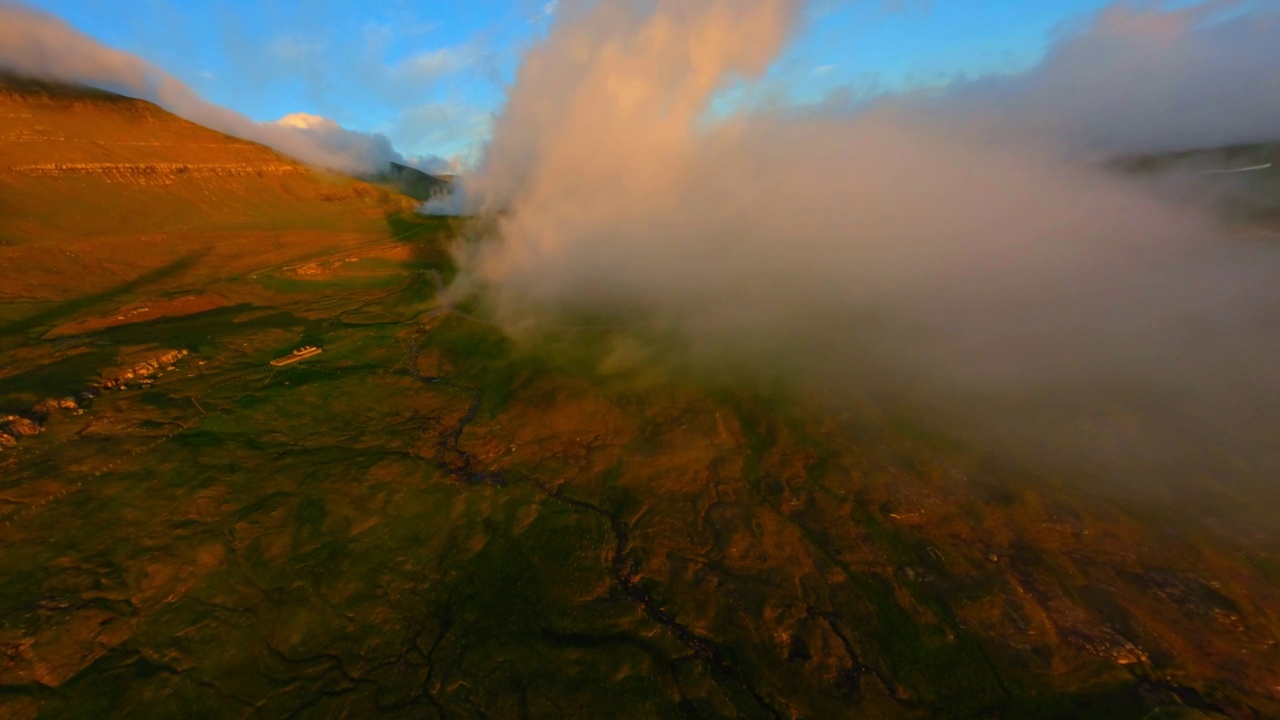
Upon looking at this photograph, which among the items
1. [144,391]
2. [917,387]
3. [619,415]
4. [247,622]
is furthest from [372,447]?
[917,387]

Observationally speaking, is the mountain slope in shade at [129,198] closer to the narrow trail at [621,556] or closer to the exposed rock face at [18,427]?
the exposed rock face at [18,427]

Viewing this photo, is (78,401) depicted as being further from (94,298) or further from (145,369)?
(94,298)

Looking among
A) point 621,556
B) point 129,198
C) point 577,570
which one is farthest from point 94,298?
point 621,556

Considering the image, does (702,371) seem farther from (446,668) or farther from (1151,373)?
(1151,373)

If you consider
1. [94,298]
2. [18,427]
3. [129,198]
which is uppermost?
[129,198]

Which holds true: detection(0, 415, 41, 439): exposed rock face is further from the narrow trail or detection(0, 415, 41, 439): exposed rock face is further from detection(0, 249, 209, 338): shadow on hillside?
detection(0, 249, 209, 338): shadow on hillside

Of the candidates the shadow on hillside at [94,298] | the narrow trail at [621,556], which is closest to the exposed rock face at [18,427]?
the narrow trail at [621,556]
